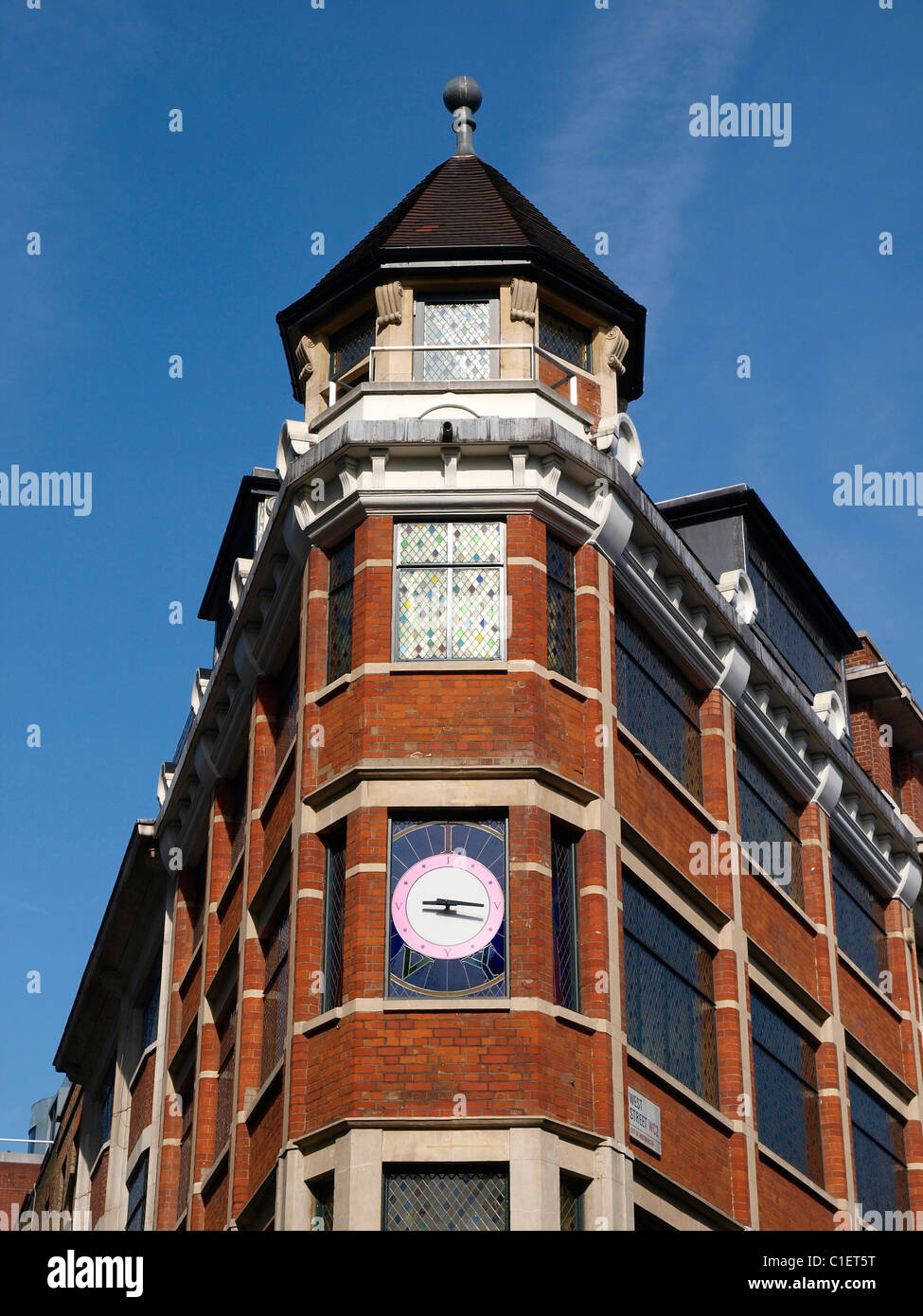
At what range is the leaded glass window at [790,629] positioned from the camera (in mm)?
34438

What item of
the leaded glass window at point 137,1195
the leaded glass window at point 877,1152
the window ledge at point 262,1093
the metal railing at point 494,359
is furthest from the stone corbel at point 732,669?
the leaded glass window at point 137,1195

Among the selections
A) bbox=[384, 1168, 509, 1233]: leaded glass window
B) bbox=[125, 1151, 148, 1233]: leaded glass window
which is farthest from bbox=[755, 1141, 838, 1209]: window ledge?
bbox=[125, 1151, 148, 1233]: leaded glass window

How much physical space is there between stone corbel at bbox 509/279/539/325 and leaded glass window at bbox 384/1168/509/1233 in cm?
1172

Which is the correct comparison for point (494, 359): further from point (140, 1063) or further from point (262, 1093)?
point (140, 1063)

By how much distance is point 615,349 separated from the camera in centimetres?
2989

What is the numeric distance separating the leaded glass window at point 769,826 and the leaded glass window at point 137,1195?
11.0 metres

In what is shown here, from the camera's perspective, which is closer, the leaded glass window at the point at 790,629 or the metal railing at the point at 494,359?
the metal railing at the point at 494,359

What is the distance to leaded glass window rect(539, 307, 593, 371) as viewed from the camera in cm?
2941

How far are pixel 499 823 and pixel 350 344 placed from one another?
8.56 metres

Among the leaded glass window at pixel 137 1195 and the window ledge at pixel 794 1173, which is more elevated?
the leaded glass window at pixel 137 1195

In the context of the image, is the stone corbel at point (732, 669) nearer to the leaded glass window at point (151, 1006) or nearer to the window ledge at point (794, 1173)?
the window ledge at point (794, 1173)

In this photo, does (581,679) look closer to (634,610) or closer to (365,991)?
(634,610)
